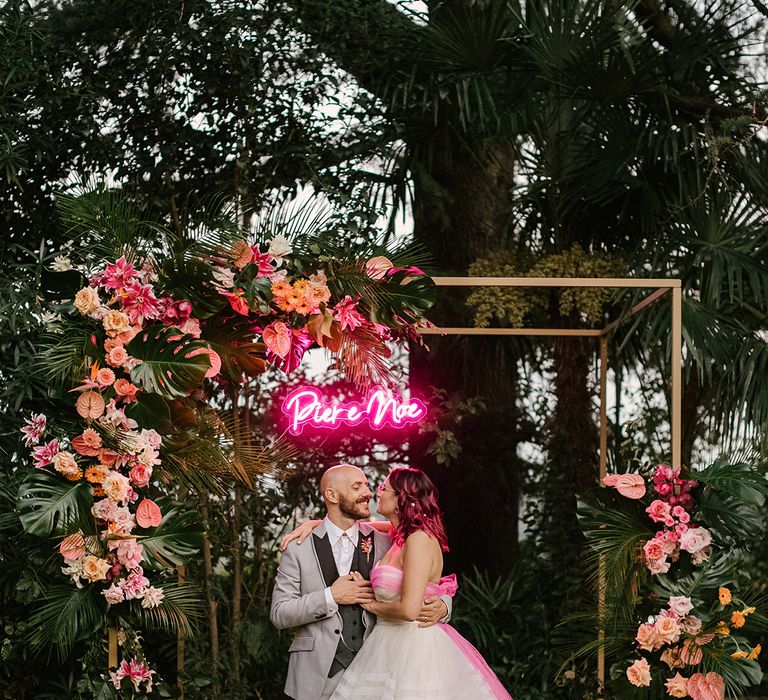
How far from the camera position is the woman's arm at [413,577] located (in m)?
4.60

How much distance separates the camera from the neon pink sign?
6.97m

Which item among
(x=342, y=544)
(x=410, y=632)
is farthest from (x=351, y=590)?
(x=410, y=632)

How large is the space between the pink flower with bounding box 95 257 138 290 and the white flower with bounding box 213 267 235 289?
0.35 m

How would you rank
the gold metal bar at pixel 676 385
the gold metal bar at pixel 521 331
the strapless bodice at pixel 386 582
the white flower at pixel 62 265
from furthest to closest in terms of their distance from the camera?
the gold metal bar at pixel 521 331, the gold metal bar at pixel 676 385, the strapless bodice at pixel 386 582, the white flower at pixel 62 265

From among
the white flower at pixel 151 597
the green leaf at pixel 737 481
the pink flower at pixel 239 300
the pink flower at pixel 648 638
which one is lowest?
the pink flower at pixel 648 638

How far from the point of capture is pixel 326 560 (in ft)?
15.9

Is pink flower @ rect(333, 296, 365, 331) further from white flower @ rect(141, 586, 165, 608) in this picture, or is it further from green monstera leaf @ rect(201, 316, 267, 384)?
white flower @ rect(141, 586, 165, 608)

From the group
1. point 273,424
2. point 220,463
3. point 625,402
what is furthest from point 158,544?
point 625,402

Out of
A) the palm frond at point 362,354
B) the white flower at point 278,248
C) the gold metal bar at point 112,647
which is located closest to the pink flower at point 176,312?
the white flower at point 278,248

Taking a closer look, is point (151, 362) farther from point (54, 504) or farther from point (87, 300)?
point (54, 504)

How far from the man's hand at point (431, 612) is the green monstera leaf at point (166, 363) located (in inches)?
60.2

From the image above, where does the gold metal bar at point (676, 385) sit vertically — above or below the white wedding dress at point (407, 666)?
above

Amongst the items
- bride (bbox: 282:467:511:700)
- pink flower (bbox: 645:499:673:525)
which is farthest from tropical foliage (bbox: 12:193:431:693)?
pink flower (bbox: 645:499:673:525)

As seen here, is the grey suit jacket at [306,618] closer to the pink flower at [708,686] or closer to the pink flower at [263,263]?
the pink flower at [263,263]
